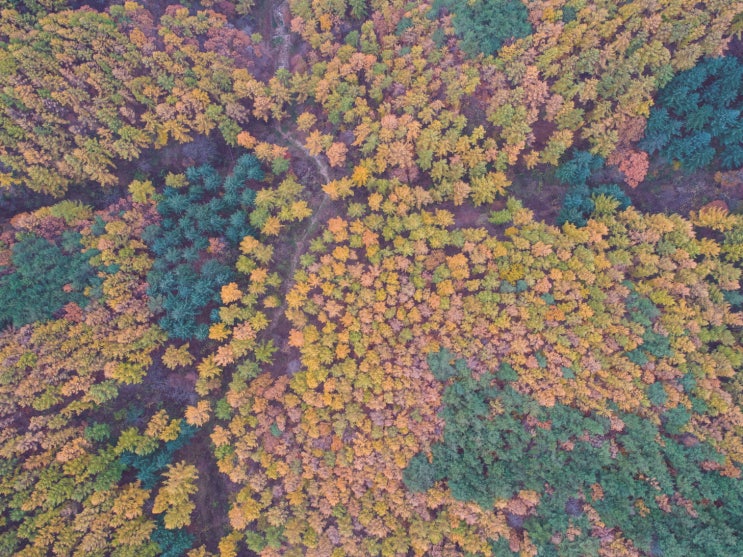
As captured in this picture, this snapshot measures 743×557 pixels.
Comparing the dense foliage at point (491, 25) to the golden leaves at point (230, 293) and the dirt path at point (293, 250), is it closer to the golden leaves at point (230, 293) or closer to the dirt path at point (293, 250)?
the dirt path at point (293, 250)

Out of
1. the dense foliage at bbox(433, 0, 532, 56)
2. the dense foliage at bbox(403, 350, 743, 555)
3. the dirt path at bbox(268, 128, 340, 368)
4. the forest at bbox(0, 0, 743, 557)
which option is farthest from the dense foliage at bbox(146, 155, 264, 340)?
the dense foliage at bbox(433, 0, 532, 56)

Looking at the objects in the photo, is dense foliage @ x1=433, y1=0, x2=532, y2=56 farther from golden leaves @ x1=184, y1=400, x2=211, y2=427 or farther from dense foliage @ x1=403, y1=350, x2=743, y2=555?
golden leaves @ x1=184, y1=400, x2=211, y2=427

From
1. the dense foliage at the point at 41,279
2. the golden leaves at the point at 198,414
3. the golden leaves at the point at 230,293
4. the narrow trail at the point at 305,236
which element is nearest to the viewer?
the golden leaves at the point at 198,414

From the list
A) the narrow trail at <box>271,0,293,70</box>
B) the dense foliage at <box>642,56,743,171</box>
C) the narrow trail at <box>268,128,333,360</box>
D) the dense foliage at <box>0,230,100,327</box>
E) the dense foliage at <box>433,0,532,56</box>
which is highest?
the narrow trail at <box>271,0,293,70</box>

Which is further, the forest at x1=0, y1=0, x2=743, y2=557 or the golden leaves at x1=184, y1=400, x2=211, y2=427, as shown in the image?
the golden leaves at x1=184, y1=400, x2=211, y2=427

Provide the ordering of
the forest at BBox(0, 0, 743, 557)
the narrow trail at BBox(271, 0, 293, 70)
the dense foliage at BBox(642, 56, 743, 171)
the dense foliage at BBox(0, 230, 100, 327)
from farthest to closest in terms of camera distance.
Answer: the narrow trail at BBox(271, 0, 293, 70) < the dense foliage at BBox(0, 230, 100, 327) < the dense foliage at BBox(642, 56, 743, 171) < the forest at BBox(0, 0, 743, 557)

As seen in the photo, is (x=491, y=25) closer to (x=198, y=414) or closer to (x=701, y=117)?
(x=701, y=117)

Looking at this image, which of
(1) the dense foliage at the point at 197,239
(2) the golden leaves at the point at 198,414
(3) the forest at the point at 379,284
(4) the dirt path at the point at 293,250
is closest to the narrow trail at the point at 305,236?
(4) the dirt path at the point at 293,250

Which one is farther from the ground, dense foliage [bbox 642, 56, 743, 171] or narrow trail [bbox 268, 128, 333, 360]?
dense foliage [bbox 642, 56, 743, 171]

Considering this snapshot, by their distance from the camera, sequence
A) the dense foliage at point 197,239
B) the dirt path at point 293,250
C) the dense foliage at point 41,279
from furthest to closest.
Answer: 1. the dirt path at point 293,250
2. the dense foliage at point 197,239
3. the dense foliage at point 41,279
